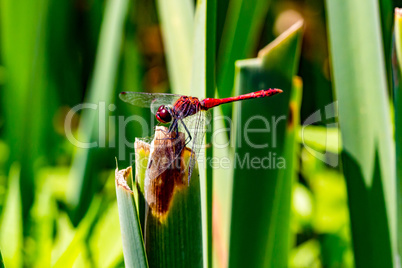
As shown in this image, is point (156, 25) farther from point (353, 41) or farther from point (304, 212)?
point (353, 41)

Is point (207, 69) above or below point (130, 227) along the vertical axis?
above

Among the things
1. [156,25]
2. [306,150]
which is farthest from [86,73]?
[306,150]

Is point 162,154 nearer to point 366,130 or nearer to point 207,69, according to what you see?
point 207,69

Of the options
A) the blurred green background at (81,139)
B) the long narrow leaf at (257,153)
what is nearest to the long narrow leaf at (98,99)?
the blurred green background at (81,139)

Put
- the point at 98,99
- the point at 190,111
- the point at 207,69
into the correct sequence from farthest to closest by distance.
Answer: the point at 98,99
the point at 190,111
the point at 207,69

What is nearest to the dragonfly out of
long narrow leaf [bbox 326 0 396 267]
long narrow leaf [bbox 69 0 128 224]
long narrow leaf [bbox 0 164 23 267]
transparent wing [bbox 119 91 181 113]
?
transparent wing [bbox 119 91 181 113]

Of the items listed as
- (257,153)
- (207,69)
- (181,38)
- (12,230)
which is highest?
(181,38)

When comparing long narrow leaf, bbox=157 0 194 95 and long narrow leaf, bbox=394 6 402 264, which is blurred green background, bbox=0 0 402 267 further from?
long narrow leaf, bbox=394 6 402 264

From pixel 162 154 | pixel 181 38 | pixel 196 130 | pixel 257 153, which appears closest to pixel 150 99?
pixel 181 38
